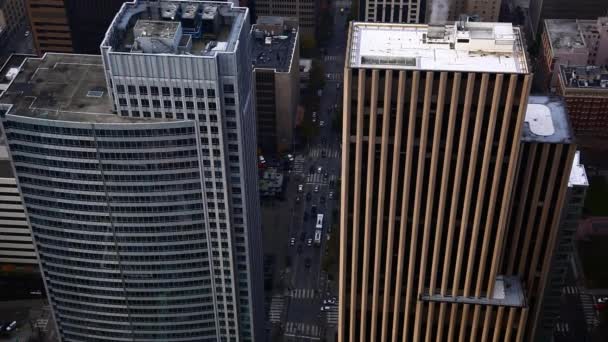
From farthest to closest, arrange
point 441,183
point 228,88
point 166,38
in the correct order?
point 228,88 → point 166,38 → point 441,183

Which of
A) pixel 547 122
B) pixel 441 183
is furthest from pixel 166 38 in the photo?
pixel 547 122

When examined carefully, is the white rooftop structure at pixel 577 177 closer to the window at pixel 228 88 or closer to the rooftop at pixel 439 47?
the rooftop at pixel 439 47

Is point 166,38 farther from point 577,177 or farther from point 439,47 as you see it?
point 577,177

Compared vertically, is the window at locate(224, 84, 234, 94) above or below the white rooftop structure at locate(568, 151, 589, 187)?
above

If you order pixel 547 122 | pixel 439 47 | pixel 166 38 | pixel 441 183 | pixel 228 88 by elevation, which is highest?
pixel 439 47

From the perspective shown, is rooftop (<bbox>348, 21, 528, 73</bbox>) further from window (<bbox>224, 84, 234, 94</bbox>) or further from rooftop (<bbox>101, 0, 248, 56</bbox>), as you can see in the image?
rooftop (<bbox>101, 0, 248, 56</bbox>)

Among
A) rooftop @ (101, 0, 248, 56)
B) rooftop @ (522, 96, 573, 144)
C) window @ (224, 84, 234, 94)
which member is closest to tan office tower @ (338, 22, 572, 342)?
rooftop @ (522, 96, 573, 144)

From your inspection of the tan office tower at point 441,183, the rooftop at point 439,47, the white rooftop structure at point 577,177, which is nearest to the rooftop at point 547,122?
the tan office tower at point 441,183
